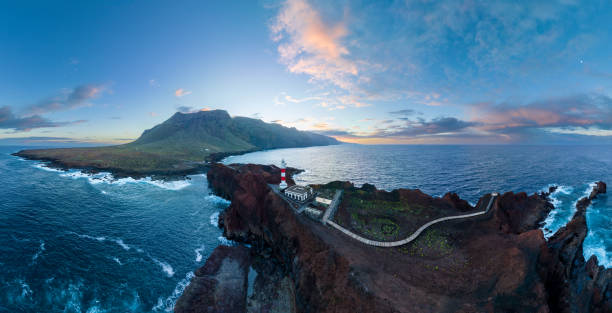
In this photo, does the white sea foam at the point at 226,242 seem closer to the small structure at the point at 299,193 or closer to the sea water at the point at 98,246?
the sea water at the point at 98,246

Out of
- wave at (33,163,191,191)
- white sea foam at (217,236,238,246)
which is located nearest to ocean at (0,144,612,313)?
white sea foam at (217,236,238,246)

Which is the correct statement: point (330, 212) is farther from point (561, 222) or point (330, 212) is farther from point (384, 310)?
point (561, 222)

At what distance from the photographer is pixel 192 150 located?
17138 cm

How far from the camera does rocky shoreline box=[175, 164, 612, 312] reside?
21484 millimetres

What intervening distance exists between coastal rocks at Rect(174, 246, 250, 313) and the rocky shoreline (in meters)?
0.16

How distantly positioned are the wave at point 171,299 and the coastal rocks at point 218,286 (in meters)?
0.63

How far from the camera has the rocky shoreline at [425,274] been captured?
21.5m

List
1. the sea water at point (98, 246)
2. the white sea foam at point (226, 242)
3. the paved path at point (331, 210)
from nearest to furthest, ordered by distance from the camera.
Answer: the sea water at point (98, 246), the paved path at point (331, 210), the white sea foam at point (226, 242)

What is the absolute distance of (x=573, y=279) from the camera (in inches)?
966

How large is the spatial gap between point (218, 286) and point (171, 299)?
5.67m

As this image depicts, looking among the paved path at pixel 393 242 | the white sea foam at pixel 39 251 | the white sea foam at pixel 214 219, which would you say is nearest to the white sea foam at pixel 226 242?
the white sea foam at pixel 214 219

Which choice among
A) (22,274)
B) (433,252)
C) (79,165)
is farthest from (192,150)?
(433,252)

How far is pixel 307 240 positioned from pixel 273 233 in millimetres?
8807

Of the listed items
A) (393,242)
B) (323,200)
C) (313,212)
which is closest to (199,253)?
(313,212)
